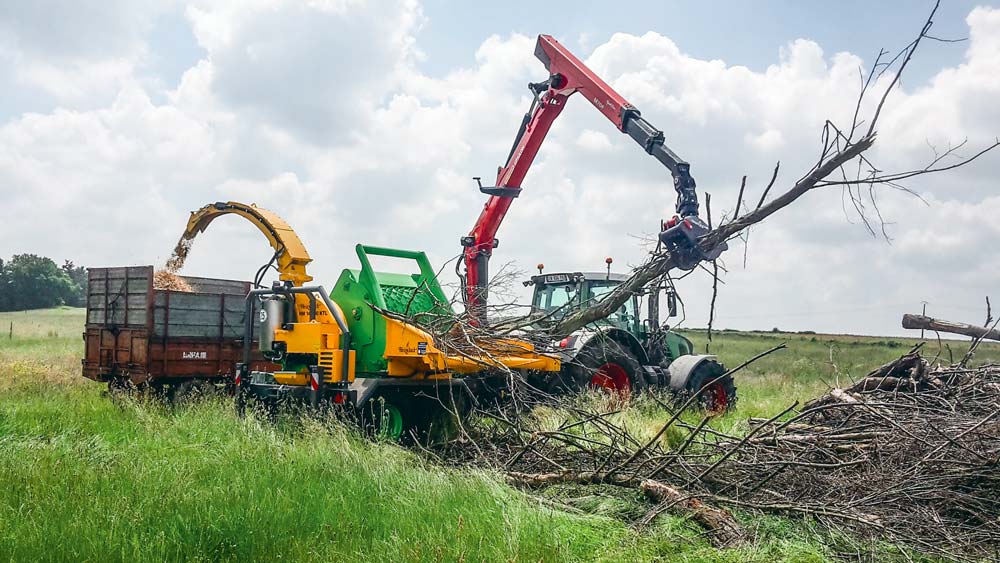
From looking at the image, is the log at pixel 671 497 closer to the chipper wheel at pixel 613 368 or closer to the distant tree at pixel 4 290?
the chipper wheel at pixel 613 368

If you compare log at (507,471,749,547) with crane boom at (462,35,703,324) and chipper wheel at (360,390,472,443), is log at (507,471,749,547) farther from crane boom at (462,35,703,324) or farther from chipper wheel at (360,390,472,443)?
crane boom at (462,35,703,324)

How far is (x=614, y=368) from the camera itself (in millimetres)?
10969

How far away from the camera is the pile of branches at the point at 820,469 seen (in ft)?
17.3

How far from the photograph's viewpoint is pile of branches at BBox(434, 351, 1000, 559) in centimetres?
527

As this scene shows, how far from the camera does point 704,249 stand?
7.66 metres

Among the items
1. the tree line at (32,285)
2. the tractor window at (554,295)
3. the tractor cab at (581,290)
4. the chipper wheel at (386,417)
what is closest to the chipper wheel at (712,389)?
the tractor cab at (581,290)

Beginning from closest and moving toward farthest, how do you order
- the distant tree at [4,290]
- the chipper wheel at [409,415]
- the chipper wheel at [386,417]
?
the chipper wheel at [386,417], the chipper wheel at [409,415], the distant tree at [4,290]

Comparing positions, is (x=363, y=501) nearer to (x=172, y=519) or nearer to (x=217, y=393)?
(x=172, y=519)

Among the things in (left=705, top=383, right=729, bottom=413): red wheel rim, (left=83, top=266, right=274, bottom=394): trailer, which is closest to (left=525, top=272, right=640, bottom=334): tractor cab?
(left=705, top=383, right=729, bottom=413): red wheel rim

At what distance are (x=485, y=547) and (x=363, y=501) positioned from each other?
122cm

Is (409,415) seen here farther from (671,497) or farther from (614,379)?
(671,497)

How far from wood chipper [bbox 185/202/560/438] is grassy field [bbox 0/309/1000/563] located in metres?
0.71

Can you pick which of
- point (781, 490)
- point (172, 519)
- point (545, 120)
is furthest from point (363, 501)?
point (545, 120)

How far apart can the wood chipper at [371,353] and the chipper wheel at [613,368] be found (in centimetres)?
115
